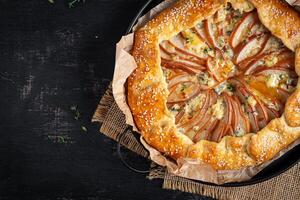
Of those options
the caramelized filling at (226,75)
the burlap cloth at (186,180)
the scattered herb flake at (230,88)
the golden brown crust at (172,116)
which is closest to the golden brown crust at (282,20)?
the golden brown crust at (172,116)

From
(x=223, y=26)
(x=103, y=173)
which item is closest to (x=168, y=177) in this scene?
(x=103, y=173)

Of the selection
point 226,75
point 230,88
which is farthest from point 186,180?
point 226,75

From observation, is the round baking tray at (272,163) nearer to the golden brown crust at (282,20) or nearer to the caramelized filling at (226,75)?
the caramelized filling at (226,75)

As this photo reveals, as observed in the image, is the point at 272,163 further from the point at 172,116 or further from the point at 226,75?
the point at 172,116

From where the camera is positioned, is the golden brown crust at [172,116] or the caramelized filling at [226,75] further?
the caramelized filling at [226,75]

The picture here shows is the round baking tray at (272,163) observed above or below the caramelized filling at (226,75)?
below

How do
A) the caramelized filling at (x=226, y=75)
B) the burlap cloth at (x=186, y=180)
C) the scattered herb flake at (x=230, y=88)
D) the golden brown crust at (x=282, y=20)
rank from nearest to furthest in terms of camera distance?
the golden brown crust at (x=282, y=20), the caramelized filling at (x=226, y=75), the scattered herb flake at (x=230, y=88), the burlap cloth at (x=186, y=180)

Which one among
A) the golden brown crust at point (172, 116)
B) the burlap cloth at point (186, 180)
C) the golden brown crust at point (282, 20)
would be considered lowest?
the burlap cloth at point (186, 180)
